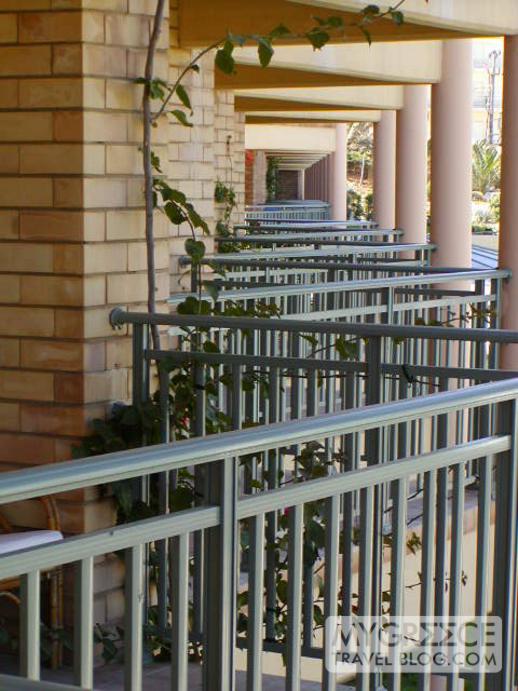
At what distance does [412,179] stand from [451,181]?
5486 millimetres

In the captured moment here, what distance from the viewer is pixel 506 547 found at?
3.67 metres

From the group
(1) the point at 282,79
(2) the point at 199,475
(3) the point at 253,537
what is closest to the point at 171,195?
(2) the point at 199,475

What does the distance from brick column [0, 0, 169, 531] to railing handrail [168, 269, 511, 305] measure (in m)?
1.04

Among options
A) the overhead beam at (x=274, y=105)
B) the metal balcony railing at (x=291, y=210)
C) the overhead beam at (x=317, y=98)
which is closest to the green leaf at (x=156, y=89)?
the overhead beam at (x=317, y=98)

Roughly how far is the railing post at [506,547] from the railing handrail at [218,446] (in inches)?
5.5

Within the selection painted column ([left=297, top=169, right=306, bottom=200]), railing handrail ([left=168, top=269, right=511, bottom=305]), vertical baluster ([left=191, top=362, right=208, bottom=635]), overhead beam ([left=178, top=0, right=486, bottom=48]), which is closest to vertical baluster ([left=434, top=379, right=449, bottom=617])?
vertical baluster ([left=191, top=362, right=208, bottom=635])

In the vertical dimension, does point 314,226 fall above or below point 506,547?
above

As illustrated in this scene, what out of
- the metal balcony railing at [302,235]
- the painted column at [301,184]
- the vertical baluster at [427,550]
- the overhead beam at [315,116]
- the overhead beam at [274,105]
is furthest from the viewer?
the painted column at [301,184]

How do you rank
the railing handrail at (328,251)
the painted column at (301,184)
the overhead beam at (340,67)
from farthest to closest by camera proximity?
the painted column at (301,184) < the overhead beam at (340,67) < the railing handrail at (328,251)

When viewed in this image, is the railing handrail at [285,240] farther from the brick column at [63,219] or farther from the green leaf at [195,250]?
the brick column at [63,219]

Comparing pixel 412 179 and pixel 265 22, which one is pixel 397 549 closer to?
pixel 265 22

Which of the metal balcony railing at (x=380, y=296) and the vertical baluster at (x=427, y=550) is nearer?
the vertical baluster at (x=427, y=550)

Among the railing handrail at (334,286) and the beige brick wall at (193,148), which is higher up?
the beige brick wall at (193,148)

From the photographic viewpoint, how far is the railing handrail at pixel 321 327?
4.68 meters
